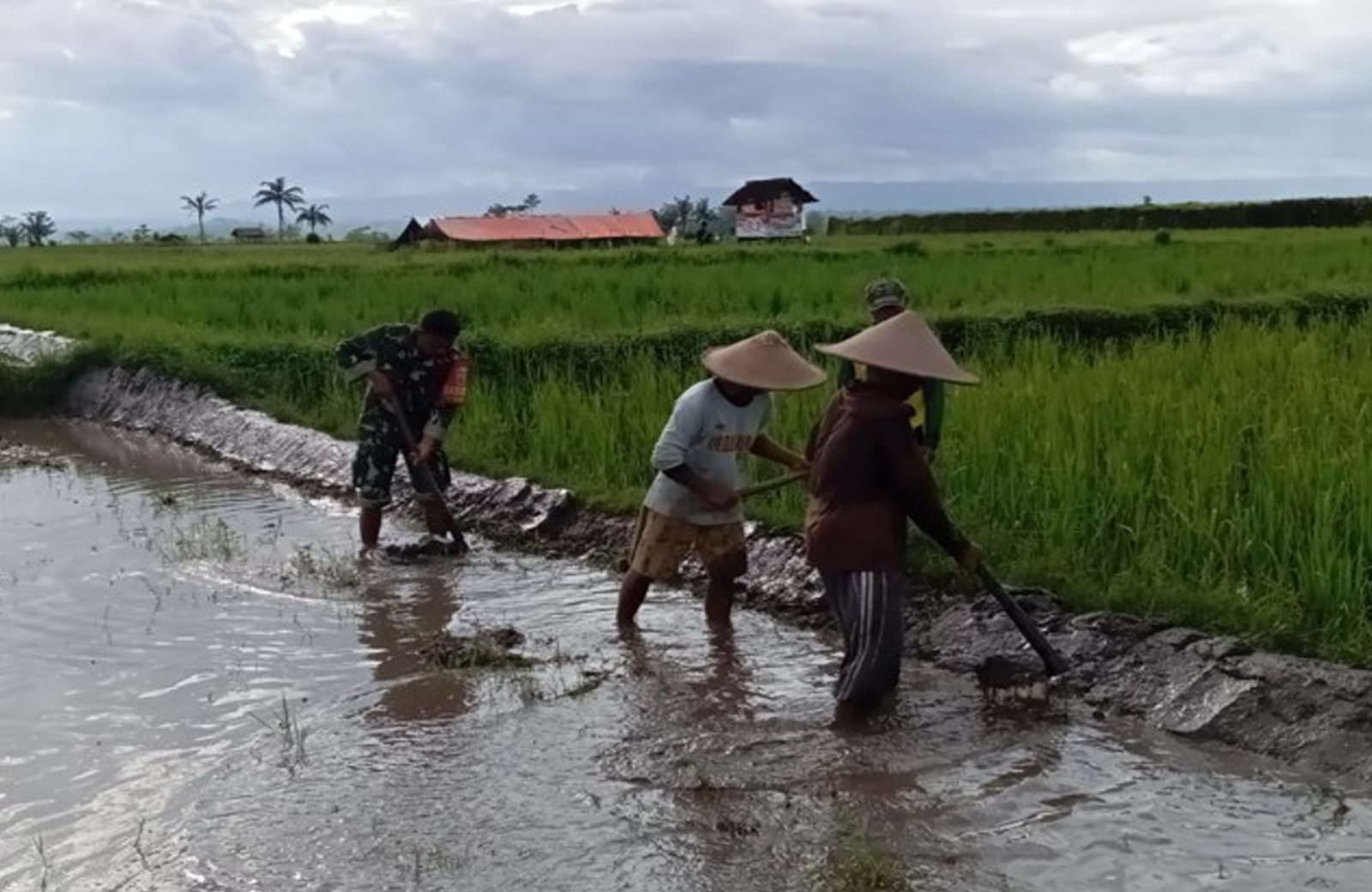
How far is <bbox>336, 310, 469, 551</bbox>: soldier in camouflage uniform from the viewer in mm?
6660

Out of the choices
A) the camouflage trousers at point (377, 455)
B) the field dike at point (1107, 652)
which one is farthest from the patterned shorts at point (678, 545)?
the camouflage trousers at point (377, 455)

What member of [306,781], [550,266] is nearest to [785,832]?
[306,781]

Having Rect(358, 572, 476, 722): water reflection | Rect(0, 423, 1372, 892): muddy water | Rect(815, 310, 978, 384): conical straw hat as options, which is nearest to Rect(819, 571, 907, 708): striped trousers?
Rect(0, 423, 1372, 892): muddy water

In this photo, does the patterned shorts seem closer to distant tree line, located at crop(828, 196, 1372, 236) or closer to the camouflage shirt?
the camouflage shirt

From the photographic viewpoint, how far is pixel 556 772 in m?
4.14

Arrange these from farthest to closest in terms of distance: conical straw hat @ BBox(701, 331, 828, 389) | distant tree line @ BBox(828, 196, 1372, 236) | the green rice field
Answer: distant tree line @ BBox(828, 196, 1372, 236)
the green rice field
conical straw hat @ BBox(701, 331, 828, 389)

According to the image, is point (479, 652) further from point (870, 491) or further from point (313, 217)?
point (313, 217)

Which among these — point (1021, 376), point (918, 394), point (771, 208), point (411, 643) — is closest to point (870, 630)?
point (918, 394)

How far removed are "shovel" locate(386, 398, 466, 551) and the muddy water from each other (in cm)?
72

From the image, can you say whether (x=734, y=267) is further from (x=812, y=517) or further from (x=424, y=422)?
(x=812, y=517)

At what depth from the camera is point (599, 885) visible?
342 cm

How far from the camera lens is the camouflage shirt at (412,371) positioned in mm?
6688

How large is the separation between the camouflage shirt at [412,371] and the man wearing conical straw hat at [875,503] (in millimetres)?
2717

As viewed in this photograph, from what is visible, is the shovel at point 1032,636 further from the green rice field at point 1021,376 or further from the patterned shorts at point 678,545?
the patterned shorts at point 678,545
